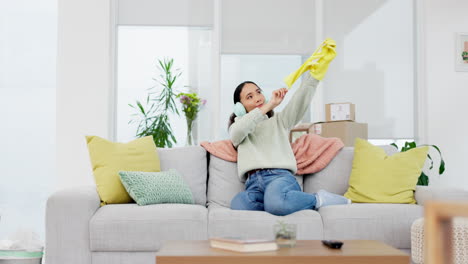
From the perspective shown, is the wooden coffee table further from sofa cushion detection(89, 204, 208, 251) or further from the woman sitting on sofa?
the woman sitting on sofa

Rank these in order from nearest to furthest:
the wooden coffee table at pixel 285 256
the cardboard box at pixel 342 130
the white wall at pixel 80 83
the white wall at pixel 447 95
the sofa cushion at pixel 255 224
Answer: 1. the wooden coffee table at pixel 285 256
2. the sofa cushion at pixel 255 224
3. the cardboard box at pixel 342 130
4. the white wall at pixel 80 83
5. the white wall at pixel 447 95

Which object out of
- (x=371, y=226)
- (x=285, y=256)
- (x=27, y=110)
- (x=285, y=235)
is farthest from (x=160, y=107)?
(x=285, y=256)

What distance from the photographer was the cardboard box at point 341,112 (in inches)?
184

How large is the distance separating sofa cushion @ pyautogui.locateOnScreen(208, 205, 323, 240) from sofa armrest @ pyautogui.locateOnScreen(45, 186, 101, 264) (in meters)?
0.61

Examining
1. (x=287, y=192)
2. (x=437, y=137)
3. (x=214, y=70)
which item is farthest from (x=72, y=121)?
(x=437, y=137)

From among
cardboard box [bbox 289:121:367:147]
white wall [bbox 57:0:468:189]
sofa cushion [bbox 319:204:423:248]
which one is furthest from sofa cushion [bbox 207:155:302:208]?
white wall [bbox 57:0:468:189]

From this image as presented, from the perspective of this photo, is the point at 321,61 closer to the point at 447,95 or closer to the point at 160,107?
the point at 160,107

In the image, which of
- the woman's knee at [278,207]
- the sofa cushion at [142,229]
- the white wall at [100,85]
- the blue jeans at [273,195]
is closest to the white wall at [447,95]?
the white wall at [100,85]

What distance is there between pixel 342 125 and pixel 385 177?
133 centimetres

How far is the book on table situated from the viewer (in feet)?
6.39

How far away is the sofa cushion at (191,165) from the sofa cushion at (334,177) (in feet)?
2.02

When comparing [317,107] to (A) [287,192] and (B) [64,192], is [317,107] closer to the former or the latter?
(A) [287,192]

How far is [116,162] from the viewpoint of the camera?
3.32 meters

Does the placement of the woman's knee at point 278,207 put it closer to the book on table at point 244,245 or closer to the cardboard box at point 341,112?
the book on table at point 244,245
